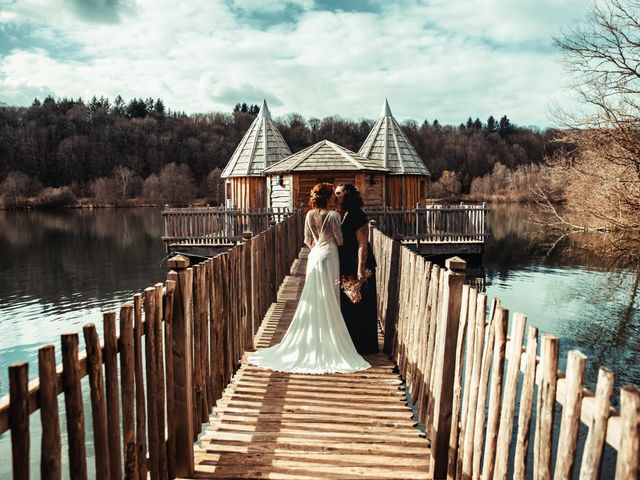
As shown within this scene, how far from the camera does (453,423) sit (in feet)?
12.7

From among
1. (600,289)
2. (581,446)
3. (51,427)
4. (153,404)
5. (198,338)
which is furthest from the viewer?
(600,289)

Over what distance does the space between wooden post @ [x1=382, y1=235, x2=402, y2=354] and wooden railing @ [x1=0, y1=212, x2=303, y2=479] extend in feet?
7.16

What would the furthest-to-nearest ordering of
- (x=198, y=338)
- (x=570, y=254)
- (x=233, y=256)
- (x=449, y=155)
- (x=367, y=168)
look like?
(x=449, y=155) → (x=570, y=254) → (x=367, y=168) → (x=233, y=256) → (x=198, y=338)

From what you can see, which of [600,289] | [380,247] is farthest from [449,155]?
[380,247]

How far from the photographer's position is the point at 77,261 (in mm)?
29391

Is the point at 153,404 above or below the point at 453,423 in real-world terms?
above

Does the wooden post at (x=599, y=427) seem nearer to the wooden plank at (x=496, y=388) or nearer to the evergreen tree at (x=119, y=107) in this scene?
the wooden plank at (x=496, y=388)

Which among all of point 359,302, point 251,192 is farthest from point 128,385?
point 251,192

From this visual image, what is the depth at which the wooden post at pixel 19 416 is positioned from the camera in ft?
6.89

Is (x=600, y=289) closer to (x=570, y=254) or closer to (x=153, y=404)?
(x=570, y=254)

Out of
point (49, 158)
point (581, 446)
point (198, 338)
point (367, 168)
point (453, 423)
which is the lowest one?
point (581, 446)

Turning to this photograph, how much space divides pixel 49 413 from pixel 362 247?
5.01 m

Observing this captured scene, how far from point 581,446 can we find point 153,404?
7921 mm

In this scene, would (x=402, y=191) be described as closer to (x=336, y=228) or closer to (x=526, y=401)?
(x=336, y=228)
